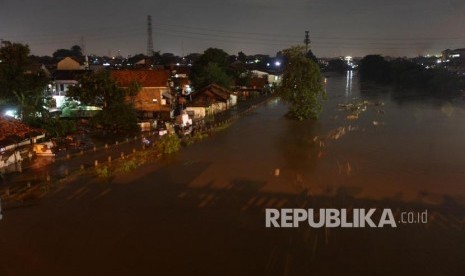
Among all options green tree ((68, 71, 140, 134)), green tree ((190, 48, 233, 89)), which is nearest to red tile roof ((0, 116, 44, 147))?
green tree ((68, 71, 140, 134))

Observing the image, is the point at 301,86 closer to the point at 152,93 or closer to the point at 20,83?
the point at 152,93

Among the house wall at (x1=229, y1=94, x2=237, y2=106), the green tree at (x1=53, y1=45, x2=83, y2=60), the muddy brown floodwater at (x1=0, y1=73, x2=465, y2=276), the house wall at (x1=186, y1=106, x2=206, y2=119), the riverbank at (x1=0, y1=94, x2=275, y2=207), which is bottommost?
the muddy brown floodwater at (x1=0, y1=73, x2=465, y2=276)

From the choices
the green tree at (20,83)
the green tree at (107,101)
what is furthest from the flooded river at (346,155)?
the green tree at (20,83)

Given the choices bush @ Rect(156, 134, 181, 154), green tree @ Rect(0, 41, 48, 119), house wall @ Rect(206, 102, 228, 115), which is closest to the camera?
bush @ Rect(156, 134, 181, 154)

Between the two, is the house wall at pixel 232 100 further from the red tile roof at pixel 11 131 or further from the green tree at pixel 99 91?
the red tile roof at pixel 11 131

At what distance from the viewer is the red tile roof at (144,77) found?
3022 cm

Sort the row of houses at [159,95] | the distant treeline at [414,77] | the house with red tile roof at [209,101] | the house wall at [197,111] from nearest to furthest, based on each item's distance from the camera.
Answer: the row of houses at [159,95] → the house wall at [197,111] → the house with red tile roof at [209,101] → the distant treeline at [414,77]

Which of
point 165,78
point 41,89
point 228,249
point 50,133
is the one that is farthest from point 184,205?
point 165,78

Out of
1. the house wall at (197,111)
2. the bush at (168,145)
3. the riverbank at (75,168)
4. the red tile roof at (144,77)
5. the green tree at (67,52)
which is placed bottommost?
the riverbank at (75,168)

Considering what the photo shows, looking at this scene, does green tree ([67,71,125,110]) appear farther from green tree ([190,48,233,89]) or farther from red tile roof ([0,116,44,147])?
green tree ([190,48,233,89])

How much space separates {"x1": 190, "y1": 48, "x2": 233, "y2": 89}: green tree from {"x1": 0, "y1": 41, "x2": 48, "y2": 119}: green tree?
18.2 meters

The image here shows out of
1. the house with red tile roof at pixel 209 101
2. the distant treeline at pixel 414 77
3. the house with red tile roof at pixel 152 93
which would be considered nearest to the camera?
the house with red tile roof at pixel 152 93

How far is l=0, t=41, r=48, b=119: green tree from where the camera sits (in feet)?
74.6

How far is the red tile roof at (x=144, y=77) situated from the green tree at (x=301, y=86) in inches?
368
